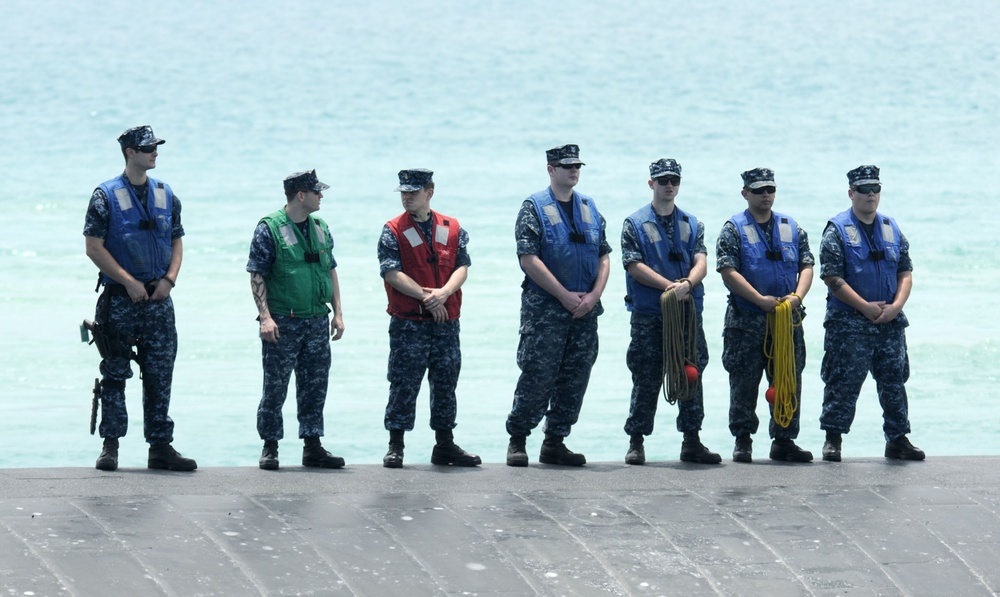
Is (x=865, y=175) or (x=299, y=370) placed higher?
(x=865, y=175)

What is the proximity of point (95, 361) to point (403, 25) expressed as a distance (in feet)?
122

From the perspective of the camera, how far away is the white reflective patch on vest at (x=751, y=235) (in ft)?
26.5

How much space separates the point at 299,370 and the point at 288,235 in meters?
0.66

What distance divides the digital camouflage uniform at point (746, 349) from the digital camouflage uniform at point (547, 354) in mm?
642

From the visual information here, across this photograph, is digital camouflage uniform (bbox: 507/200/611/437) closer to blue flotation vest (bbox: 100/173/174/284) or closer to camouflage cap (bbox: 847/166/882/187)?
camouflage cap (bbox: 847/166/882/187)

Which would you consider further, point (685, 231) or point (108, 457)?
point (685, 231)

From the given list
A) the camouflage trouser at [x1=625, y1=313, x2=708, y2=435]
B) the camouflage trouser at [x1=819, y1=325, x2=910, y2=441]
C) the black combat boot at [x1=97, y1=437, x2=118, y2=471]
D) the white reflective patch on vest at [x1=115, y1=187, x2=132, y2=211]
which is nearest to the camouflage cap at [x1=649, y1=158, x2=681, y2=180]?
the camouflage trouser at [x1=625, y1=313, x2=708, y2=435]

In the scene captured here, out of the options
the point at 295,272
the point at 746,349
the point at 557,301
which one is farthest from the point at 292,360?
the point at 746,349

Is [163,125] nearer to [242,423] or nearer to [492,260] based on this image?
[492,260]

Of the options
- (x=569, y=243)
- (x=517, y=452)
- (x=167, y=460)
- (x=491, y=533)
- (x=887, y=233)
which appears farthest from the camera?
(x=887, y=233)

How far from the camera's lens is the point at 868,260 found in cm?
811

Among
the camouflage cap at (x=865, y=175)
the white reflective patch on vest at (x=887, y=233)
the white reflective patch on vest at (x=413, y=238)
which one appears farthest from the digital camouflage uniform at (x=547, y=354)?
the white reflective patch on vest at (x=887, y=233)

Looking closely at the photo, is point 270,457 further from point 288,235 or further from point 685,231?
point 685,231

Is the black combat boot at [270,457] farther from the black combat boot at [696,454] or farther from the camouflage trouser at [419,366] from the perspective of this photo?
the black combat boot at [696,454]
